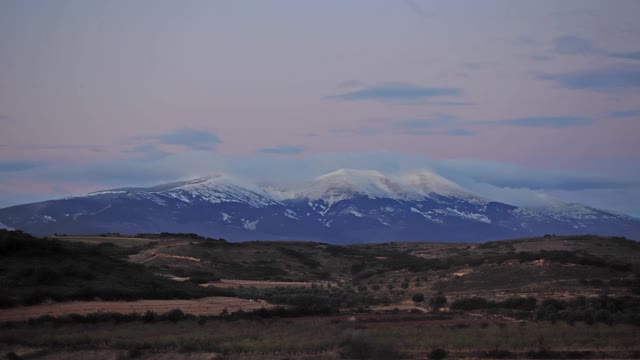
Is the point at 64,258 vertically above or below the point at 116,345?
above

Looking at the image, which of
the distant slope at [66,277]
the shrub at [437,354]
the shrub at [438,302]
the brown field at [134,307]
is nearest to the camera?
the shrub at [437,354]

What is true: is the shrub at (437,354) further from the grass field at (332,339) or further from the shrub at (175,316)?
the shrub at (175,316)

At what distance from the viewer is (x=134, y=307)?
3703 centimetres

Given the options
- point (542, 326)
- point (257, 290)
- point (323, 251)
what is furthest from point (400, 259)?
point (542, 326)

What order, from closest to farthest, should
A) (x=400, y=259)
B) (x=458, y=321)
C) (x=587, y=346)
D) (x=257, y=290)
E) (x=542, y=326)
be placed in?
(x=587, y=346) → (x=542, y=326) → (x=458, y=321) → (x=257, y=290) → (x=400, y=259)

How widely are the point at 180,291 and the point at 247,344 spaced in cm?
1613

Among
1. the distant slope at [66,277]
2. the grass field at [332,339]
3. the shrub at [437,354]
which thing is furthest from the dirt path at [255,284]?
the shrub at [437,354]

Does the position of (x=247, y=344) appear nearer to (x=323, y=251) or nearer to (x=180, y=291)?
(x=180, y=291)

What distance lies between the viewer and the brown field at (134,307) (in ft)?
110

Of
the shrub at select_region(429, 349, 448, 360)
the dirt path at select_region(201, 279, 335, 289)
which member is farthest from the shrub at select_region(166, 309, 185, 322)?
the dirt path at select_region(201, 279, 335, 289)

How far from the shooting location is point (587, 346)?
88.5 feet

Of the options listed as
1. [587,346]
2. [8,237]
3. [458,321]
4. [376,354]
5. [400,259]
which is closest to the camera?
[376,354]

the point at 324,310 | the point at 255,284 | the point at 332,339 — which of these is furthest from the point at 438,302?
the point at 255,284

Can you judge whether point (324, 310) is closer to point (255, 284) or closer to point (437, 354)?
point (437, 354)
